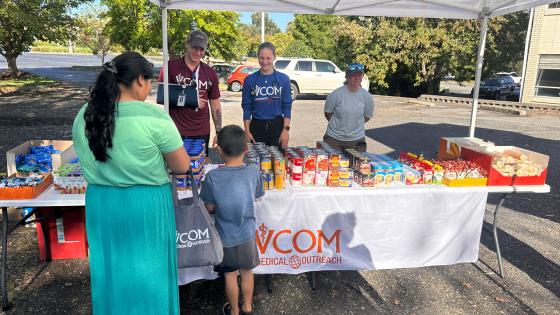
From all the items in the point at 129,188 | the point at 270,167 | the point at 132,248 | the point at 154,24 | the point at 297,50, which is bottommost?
the point at 132,248

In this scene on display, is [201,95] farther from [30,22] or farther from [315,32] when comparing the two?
[315,32]

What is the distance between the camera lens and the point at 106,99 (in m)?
1.86

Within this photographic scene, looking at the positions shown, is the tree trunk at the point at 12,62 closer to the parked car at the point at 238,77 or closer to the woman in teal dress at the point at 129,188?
the parked car at the point at 238,77

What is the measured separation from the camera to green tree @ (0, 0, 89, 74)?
683 inches

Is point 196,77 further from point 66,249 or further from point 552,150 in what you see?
point 552,150

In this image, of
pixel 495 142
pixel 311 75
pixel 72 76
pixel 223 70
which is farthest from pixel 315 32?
pixel 495 142

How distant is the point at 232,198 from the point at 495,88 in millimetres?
24358

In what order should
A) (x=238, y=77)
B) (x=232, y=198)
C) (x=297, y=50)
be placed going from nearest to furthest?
(x=232, y=198) → (x=238, y=77) → (x=297, y=50)

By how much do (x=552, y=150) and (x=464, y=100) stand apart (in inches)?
418

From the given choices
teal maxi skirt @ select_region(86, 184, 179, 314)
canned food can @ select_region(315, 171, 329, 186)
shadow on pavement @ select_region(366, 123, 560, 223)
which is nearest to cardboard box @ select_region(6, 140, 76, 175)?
teal maxi skirt @ select_region(86, 184, 179, 314)

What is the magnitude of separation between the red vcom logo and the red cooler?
1700mm

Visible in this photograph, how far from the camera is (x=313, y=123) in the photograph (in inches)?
472

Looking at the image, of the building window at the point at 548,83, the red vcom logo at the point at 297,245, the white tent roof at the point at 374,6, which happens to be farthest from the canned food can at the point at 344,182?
the building window at the point at 548,83

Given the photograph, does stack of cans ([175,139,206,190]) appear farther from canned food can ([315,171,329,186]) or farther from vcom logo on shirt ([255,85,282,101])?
vcom logo on shirt ([255,85,282,101])
